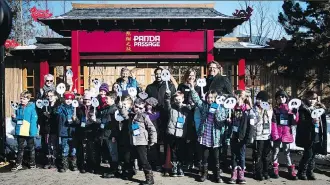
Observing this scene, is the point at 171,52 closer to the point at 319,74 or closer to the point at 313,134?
the point at 319,74

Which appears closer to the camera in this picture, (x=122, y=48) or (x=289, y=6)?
(x=122, y=48)

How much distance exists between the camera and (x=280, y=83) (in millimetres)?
14398

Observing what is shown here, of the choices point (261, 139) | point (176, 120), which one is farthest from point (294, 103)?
point (176, 120)

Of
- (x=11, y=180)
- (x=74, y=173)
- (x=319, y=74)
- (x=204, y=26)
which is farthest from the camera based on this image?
(x=319, y=74)

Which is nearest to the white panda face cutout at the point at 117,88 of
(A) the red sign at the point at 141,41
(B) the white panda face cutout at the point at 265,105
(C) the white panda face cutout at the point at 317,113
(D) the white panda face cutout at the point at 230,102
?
(D) the white panda face cutout at the point at 230,102

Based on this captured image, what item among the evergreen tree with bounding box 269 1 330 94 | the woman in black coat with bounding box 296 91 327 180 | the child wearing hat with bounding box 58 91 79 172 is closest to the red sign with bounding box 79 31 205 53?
the evergreen tree with bounding box 269 1 330 94

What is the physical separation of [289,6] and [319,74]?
313 cm

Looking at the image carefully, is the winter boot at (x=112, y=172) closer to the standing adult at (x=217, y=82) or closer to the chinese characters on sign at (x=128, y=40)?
the standing adult at (x=217, y=82)

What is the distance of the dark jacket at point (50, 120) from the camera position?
257 inches

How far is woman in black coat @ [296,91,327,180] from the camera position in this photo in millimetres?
5781

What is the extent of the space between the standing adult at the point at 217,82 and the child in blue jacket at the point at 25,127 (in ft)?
10.9

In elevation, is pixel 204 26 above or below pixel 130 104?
above

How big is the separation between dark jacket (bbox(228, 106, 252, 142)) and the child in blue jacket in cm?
366

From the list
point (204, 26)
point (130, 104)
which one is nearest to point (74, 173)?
point (130, 104)
